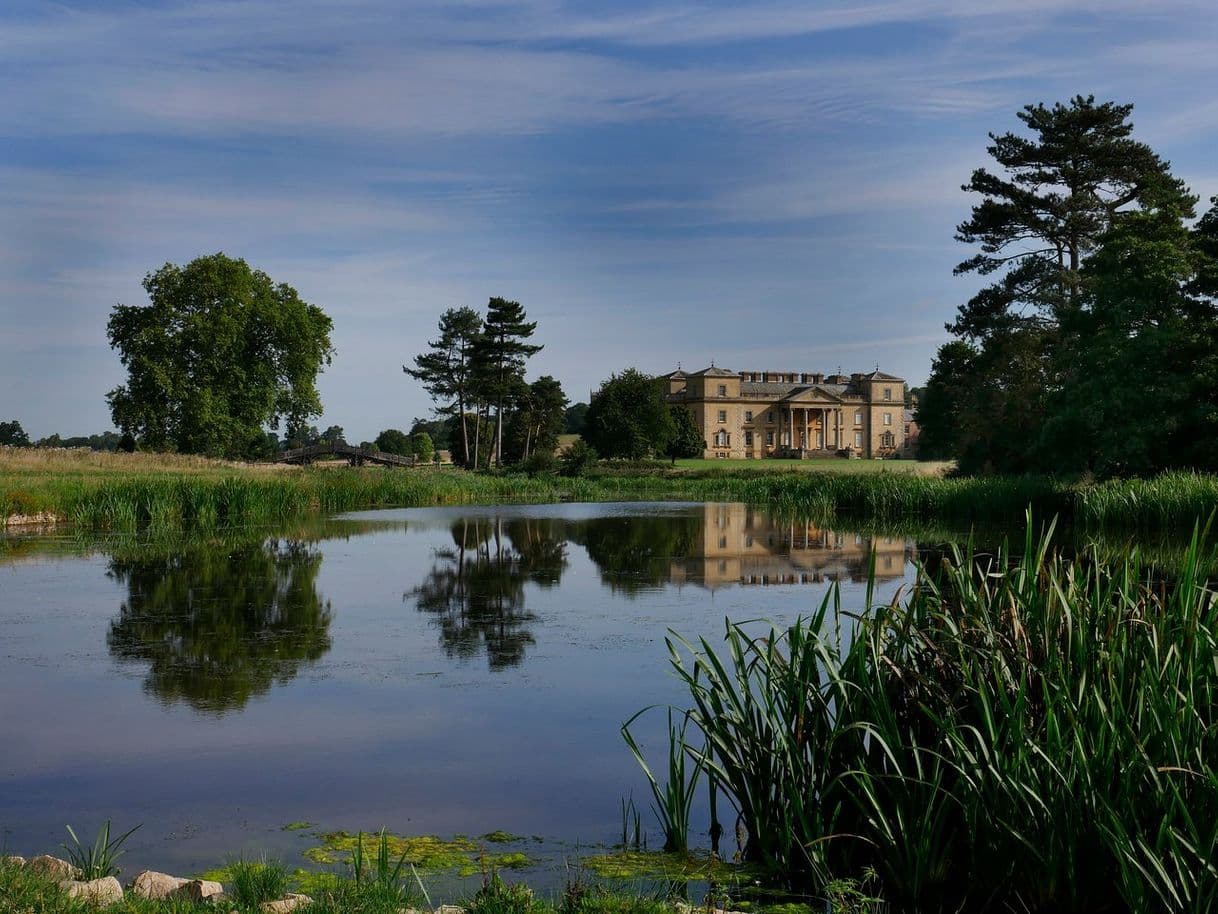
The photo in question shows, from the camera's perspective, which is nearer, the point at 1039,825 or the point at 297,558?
the point at 1039,825

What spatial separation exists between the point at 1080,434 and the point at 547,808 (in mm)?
25864

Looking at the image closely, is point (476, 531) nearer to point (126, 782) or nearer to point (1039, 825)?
point (126, 782)

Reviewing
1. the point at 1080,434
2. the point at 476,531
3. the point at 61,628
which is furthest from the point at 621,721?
the point at 1080,434

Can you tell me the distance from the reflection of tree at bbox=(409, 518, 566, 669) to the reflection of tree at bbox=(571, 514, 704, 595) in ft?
2.35

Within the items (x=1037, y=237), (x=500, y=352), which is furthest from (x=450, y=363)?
(x=1037, y=237)

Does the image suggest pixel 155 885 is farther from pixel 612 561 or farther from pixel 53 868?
pixel 612 561

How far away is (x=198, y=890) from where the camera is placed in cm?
391

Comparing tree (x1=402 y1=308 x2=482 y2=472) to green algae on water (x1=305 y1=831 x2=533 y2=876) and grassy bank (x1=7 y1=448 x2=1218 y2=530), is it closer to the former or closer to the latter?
grassy bank (x1=7 y1=448 x2=1218 y2=530)

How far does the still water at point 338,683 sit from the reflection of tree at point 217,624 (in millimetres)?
43

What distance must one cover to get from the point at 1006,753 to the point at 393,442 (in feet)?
265

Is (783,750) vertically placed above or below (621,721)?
above

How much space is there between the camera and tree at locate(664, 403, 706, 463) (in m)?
70.6

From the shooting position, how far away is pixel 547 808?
562cm

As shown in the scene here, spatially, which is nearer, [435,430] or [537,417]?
[537,417]
